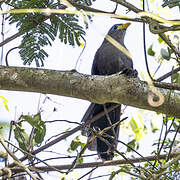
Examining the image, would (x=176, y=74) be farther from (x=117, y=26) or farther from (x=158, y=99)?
(x=117, y=26)

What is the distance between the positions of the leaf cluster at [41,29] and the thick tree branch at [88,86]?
433mm

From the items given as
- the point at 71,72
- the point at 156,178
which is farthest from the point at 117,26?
the point at 156,178

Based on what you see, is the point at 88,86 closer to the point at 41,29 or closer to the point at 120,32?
the point at 41,29

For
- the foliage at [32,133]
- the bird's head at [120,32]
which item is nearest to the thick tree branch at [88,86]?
the foliage at [32,133]

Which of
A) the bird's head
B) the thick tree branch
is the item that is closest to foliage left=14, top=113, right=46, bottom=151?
the thick tree branch

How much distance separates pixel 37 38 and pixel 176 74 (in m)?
1.34

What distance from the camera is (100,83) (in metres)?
2.48

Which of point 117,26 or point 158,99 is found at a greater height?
point 117,26

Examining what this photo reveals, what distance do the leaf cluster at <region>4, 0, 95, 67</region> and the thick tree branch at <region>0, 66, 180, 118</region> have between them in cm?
43

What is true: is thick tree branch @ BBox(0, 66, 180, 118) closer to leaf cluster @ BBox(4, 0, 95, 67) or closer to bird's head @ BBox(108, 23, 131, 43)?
leaf cluster @ BBox(4, 0, 95, 67)

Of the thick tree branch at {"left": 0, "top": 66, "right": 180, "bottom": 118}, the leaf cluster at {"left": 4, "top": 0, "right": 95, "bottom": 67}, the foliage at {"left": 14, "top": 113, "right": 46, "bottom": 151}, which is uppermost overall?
the leaf cluster at {"left": 4, "top": 0, "right": 95, "bottom": 67}

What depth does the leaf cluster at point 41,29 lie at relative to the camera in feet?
9.45

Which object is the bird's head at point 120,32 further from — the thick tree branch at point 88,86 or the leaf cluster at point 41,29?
the thick tree branch at point 88,86

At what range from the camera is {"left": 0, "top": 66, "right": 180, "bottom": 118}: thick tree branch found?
242 centimetres
